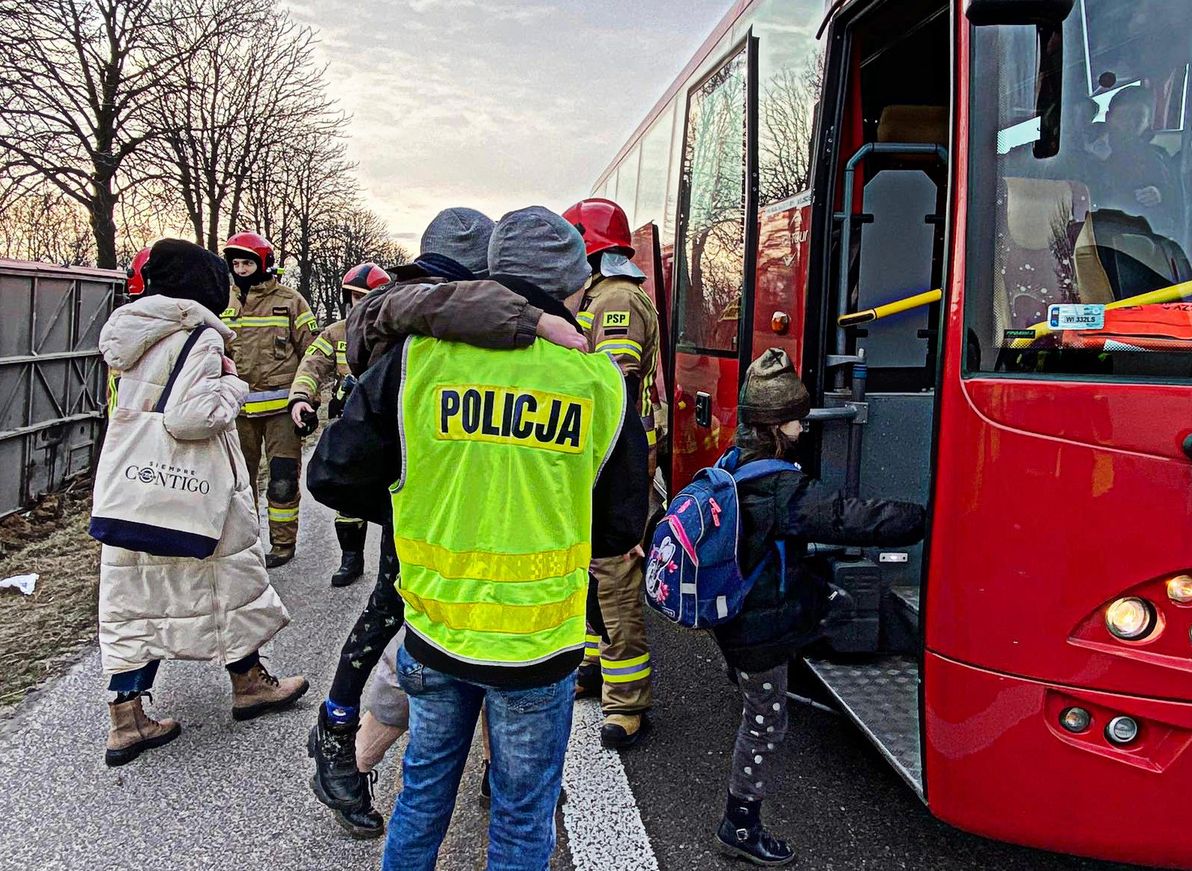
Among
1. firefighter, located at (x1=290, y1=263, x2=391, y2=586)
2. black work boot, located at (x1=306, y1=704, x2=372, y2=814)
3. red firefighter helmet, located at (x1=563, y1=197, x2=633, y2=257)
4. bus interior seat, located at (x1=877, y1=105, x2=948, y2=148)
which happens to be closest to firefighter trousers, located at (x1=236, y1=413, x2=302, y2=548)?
firefighter, located at (x1=290, y1=263, x2=391, y2=586)

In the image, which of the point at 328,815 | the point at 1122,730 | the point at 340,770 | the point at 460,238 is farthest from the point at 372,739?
the point at 1122,730

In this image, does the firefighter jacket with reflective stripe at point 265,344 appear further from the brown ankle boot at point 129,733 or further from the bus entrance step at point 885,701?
the bus entrance step at point 885,701

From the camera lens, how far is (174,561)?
3.39 meters

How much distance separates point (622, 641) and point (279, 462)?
3301 mm

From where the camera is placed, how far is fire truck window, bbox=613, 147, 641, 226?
26.7 feet

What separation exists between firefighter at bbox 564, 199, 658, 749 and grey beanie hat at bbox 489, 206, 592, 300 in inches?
52.7

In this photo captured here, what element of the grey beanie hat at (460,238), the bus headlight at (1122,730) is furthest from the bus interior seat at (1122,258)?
the grey beanie hat at (460,238)

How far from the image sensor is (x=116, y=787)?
312 centimetres

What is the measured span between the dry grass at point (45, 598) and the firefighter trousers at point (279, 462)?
1.12m

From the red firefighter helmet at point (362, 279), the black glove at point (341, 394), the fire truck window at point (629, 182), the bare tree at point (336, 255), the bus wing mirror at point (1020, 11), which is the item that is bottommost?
the black glove at point (341, 394)

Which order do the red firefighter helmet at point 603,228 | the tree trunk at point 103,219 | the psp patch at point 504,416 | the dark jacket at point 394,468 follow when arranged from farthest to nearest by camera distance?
the tree trunk at point 103,219 → the red firefighter helmet at point 603,228 → the dark jacket at point 394,468 → the psp patch at point 504,416

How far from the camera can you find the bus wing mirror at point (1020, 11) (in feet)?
6.61

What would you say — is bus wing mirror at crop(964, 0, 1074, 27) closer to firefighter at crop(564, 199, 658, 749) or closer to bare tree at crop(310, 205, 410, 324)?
firefighter at crop(564, 199, 658, 749)

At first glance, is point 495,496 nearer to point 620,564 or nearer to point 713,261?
point 620,564
